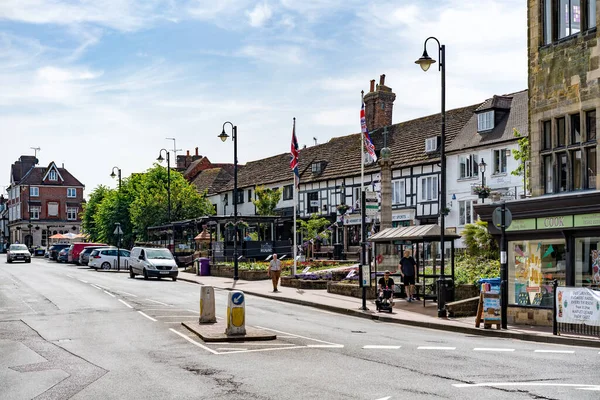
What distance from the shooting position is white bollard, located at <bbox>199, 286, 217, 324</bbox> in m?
19.2

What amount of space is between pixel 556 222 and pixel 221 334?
360 inches

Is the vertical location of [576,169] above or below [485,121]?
below

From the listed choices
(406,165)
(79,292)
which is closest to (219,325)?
(79,292)

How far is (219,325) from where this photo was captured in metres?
18.9

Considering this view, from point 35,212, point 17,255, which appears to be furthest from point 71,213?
point 17,255

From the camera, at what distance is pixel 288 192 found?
65.7 metres

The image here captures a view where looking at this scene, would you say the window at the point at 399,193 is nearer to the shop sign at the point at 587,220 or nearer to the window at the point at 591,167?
the window at the point at 591,167

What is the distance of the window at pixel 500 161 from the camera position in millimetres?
43969

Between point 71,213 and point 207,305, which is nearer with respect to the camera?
point 207,305

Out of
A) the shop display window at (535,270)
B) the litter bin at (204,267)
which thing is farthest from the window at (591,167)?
the litter bin at (204,267)

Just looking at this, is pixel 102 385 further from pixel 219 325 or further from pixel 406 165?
pixel 406 165

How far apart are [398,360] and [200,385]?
3911 mm

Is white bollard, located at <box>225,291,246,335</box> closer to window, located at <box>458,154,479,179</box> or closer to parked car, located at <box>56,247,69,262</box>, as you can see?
window, located at <box>458,154,479,179</box>

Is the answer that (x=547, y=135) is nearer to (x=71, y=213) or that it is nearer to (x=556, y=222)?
(x=556, y=222)
